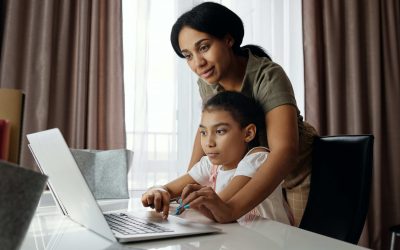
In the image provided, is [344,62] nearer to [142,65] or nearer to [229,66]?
[142,65]

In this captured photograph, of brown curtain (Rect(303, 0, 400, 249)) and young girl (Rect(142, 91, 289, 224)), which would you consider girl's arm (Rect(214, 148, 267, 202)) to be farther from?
brown curtain (Rect(303, 0, 400, 249))

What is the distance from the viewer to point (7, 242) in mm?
293

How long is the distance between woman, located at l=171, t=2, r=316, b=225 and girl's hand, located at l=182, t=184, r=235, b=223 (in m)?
0.14

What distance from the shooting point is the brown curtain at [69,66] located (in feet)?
7.51

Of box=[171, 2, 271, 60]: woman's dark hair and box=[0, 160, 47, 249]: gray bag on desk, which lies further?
box=[171, 2, 271, 60]: woman's dark hair

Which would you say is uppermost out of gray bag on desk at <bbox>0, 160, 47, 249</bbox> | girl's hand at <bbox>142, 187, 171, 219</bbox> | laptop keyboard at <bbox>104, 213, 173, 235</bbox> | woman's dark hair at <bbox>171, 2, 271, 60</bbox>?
woman's dark hair at <bbox>171, 2, 271, 60</bbox>

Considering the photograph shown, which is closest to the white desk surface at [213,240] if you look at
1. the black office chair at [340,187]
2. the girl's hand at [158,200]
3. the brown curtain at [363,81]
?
the girl's hand at [158,200]

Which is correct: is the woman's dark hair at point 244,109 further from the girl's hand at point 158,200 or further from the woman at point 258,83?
the girl's hand at point 158,200

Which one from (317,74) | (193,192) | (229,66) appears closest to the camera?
(193,192)

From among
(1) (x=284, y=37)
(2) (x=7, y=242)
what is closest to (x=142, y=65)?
(1) (x=284, y=37)

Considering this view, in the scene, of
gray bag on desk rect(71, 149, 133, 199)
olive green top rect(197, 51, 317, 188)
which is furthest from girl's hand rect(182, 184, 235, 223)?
gray bag on desk rect(71, 149, 133, 199)

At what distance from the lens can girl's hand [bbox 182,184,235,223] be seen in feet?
2.28

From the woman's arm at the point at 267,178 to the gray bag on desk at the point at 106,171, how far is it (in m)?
0.56

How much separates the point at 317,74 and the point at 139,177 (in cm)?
137
